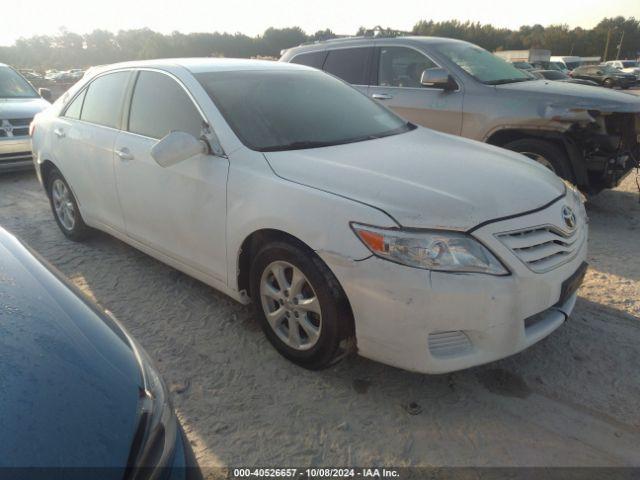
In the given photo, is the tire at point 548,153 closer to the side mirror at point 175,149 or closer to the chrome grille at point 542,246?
the chrome grille at point 542,246

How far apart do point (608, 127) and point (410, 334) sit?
11.8ft

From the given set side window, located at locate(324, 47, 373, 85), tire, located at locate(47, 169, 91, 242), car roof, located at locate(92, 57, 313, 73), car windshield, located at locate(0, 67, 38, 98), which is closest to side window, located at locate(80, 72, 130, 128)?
car roof, located at locate(92, 57, 313, 73)

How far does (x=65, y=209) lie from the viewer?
15.0 ft

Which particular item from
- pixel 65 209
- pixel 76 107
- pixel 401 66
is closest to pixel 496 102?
pixel 401 66

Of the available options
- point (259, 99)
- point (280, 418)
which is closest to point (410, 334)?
point (280, 418)

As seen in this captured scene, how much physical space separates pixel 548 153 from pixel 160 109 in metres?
3.58

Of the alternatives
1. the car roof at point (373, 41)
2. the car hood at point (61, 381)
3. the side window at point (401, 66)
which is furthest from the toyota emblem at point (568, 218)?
the car roof at point (373, 41)

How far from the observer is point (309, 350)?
8.36 ft

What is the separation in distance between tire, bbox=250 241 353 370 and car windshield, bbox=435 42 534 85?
372cm

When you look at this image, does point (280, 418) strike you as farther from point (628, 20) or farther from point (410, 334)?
point (628, 20)

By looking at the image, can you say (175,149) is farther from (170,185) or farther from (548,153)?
(548,153)

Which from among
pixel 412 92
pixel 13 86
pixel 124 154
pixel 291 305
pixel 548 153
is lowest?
pixel 291 305

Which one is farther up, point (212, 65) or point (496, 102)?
point (212, 65)

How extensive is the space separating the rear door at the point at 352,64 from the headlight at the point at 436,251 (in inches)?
162
